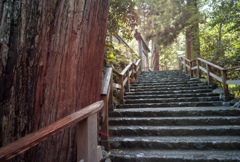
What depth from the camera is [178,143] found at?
8.82 ft

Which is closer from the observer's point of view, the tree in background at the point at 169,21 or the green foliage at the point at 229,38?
the green foliage at the point at 229,38

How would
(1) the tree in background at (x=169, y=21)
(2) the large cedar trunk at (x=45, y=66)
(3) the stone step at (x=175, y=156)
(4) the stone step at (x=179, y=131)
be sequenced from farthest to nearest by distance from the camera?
(1) the tree in background at (x=169, y=21) < (4) the stone step at (x=179, y=131) < (3) the stone step at (x=175, y=156) < (2) the large cedar trunk at (x=45, y=66)

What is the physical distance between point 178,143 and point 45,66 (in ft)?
8.18

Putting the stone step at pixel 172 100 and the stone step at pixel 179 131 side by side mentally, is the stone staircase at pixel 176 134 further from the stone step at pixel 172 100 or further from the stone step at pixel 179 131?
the stone step at pixel 172 100

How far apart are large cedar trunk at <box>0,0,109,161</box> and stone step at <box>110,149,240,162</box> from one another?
126cm

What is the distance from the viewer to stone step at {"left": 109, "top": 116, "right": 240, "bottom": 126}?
3.24 meters

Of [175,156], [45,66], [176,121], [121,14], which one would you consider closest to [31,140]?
[45,66]

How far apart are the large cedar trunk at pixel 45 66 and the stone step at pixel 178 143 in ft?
5.08

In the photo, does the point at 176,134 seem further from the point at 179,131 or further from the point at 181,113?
the point at 181,113

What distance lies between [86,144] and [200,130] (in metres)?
2.52

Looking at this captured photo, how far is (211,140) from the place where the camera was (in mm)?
2688

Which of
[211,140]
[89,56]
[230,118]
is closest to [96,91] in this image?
[89,56]

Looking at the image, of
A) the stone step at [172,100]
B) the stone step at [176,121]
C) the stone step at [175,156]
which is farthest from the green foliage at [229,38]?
the stone step at [175,156]

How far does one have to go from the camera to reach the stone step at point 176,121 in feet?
10.6
